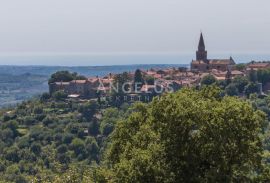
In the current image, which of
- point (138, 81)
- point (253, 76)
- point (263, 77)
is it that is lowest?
point (138, 81)

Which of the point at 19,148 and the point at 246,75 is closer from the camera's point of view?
the point at 19,148

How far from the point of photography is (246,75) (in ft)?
360

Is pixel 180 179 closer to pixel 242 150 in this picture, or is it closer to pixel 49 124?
pixel 242 150

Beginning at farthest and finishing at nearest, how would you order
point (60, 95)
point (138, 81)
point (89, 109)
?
point (138, 81) < point (60, 95) < point (89, 109)

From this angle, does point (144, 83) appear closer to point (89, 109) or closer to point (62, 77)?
point (89, 109)

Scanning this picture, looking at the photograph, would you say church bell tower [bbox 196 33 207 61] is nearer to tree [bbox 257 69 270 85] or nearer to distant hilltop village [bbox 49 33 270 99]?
distant hilltop village [bbox 49 33 270 99]

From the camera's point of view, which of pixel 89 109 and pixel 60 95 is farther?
pixel 60 95

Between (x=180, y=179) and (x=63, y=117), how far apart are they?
80.1m

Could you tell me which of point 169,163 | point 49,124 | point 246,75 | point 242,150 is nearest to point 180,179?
point 169,163

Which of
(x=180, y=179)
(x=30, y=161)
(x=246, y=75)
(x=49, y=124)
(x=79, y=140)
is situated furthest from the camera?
(x=246, y=75)

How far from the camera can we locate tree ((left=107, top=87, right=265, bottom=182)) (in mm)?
14594

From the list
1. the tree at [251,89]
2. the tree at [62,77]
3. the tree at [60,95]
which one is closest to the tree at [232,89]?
the tree at [251,89]

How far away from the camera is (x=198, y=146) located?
48.6 feet

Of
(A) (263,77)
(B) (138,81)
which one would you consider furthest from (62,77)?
(A) (263,77)
